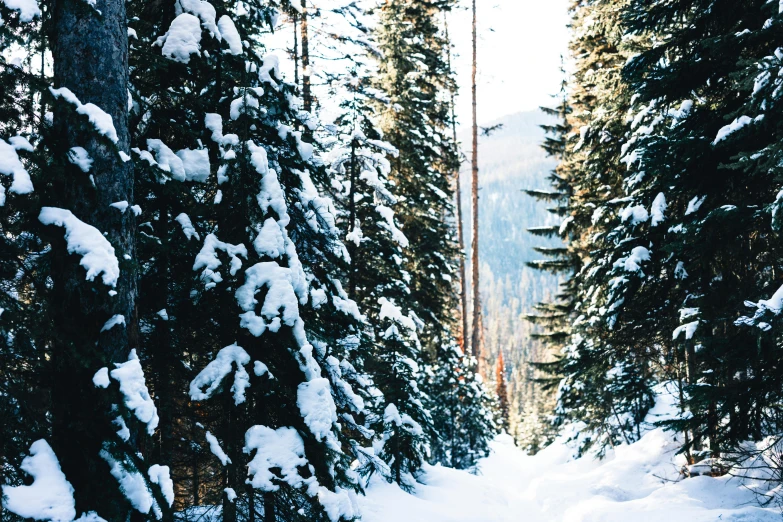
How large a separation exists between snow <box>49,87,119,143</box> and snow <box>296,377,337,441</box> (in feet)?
9.77

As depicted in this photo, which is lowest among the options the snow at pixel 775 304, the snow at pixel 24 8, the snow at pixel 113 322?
the snow at pixel 113 322

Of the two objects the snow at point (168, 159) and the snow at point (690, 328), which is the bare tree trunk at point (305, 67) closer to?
the snow at point (168, 159)

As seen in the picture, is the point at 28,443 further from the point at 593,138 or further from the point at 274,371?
the point at 593,138

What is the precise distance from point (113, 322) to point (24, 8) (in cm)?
222

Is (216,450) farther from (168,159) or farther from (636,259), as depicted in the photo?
(636,259)

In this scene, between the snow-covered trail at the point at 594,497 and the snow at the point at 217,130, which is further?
the snow-covered trail at the point at 594,497

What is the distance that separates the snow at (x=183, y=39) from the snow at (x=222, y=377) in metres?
3.06

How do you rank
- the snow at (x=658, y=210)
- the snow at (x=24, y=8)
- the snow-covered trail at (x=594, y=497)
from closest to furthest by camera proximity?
the snow at (x=24, y=8), the snow-covered trail at (x=594, y=497), the snow at (x=658, y=210)

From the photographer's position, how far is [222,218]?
5.38 m

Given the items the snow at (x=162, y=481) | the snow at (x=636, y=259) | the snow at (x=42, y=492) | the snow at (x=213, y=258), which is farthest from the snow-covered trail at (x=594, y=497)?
the snow at (x=42, y=492)

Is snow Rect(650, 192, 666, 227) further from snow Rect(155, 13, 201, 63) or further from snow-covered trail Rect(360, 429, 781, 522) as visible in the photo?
snow Rect(155, 13, 201, 63)

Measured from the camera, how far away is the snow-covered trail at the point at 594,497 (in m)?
7.53

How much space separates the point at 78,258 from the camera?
350 centimetres

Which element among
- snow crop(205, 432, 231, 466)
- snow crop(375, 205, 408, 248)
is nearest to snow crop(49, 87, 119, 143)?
snow crop(205, 432, 231, 466)
